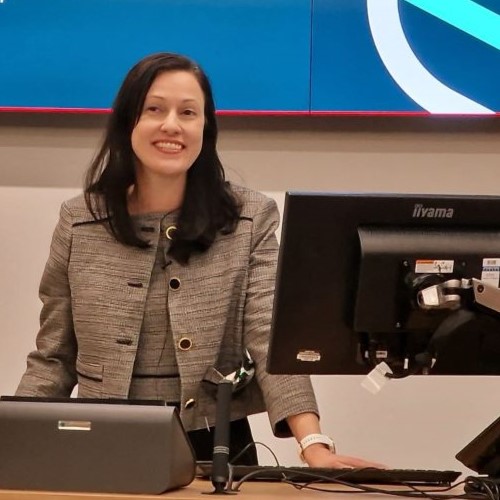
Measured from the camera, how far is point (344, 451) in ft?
8.57

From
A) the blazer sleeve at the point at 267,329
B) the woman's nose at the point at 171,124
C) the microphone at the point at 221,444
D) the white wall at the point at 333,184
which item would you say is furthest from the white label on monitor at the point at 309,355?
the white wall at the point at 333,184

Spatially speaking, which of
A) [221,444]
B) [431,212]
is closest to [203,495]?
[221,444]

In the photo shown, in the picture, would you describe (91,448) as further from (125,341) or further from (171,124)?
(171,124)

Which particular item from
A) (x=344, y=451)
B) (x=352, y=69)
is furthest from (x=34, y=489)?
(x=352, y=69)

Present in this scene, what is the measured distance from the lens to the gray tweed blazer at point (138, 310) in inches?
75.1

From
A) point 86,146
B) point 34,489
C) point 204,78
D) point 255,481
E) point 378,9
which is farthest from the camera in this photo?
point 86,146

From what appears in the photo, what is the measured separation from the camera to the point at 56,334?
6.54 ft

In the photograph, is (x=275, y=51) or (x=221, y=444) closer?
(x=221, y=444)

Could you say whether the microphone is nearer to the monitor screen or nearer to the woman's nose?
the monitor screen

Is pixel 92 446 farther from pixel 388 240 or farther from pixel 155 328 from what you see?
pixel 155 328

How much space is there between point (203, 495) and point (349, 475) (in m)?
0.27

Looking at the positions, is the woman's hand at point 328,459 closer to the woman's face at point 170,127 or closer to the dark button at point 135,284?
the dark button at point 135,284

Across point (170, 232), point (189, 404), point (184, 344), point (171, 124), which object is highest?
point (171, 124)

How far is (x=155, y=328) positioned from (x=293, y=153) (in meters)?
0.92
